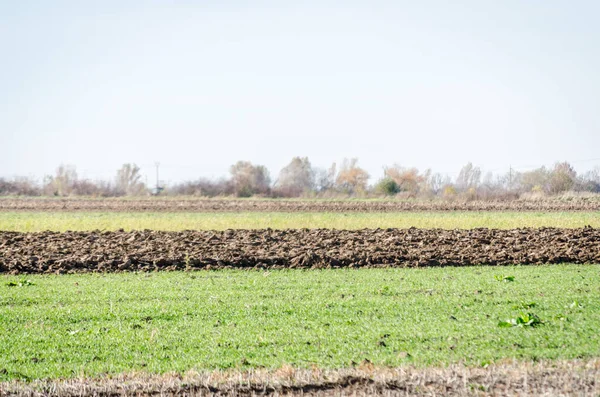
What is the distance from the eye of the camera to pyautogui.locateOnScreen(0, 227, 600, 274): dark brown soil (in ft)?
69.1

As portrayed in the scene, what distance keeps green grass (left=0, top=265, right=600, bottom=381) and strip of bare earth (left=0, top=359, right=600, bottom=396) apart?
0.53m

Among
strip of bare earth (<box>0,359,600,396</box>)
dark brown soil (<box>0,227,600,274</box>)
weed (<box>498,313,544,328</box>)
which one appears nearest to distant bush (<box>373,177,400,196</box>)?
dark brown soil (<box>0,227,600,274</box>)

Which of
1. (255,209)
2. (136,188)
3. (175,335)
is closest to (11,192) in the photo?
(136,188)

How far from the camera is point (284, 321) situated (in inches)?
498

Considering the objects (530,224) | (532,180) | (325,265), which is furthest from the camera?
(532,180)

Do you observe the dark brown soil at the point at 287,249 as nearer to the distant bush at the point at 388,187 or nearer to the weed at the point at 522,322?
the weed at the point at 522,322

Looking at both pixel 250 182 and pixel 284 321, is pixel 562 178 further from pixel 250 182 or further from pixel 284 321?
Result: pixel 284 321

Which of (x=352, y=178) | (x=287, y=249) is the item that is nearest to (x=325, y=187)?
(x=352, y=178)

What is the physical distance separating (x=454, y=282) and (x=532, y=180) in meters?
69.5

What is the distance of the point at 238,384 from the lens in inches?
351

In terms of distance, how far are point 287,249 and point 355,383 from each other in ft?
47.6

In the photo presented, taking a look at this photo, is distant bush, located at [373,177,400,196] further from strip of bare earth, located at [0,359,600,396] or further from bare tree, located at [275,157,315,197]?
strip of bare earth, located at [0,359,600,396]

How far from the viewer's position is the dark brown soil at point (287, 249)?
829 inches

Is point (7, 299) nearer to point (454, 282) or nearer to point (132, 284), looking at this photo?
point (132, 284)
